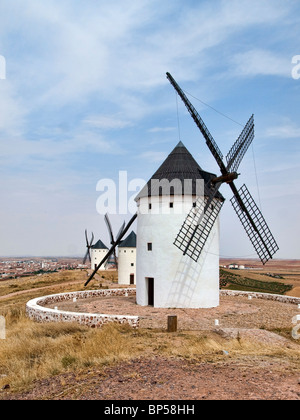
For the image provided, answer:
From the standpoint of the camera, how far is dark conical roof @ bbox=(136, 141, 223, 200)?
1666cm

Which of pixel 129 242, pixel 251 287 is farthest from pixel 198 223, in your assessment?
pixel 251 287

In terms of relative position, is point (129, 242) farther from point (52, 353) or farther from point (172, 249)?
point (52, 353)

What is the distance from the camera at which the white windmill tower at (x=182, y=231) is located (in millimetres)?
15773

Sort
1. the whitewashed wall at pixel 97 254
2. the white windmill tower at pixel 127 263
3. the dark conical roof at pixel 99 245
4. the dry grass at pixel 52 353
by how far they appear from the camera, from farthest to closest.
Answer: the dark conical roof at pixel 99 245 → the whitewashed wall at pixel 97 254 → the white windmill tower at pixel 127 263 → the dry grass at pixel 52 353

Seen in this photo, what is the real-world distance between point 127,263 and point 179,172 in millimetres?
16950

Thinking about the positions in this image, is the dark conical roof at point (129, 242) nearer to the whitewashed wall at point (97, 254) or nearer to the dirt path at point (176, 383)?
the whitewashed wall at point (97, 254)

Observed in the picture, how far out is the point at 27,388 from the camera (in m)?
6.27

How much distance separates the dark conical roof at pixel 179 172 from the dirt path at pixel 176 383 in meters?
10.0

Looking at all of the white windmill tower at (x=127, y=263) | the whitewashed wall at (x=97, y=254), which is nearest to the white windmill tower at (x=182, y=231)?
the white windmill tower at (x=127, y=263)

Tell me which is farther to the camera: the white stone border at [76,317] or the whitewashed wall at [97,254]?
the whitewashed wall at [97,254]

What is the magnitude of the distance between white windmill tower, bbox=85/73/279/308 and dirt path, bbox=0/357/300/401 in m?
8.17

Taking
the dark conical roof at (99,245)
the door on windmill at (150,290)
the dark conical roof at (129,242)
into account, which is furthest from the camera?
the dark conical roof at (99,245)

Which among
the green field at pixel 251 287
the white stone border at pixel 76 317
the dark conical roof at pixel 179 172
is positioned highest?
the dark conical roof at pixel 179 172
